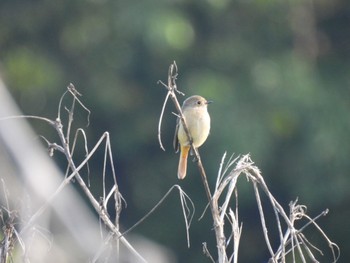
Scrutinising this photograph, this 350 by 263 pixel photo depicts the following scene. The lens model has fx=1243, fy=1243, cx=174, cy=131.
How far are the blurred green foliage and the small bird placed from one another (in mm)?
5794

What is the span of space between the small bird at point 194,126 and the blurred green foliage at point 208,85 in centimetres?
579

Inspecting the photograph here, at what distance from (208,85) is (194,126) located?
251 inches

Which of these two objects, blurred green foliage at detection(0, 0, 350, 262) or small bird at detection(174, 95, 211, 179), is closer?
small bird at detection(174, 95, 211, 179)

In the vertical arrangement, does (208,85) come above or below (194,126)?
above

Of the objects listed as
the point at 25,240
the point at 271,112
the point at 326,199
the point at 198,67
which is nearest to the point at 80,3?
the point at 198,67

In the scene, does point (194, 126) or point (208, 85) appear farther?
point (208, 85)

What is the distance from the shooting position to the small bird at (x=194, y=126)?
20.6ft

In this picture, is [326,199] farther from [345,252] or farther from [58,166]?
[58,166]

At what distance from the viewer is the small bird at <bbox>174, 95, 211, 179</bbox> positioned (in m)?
6.27

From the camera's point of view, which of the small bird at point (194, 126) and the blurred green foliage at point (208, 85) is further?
the blurred green foliage at point (208, 85)

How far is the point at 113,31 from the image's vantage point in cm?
1423

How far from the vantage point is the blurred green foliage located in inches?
502

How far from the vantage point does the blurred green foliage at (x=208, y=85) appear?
12.8 m

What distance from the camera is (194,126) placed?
628cm
